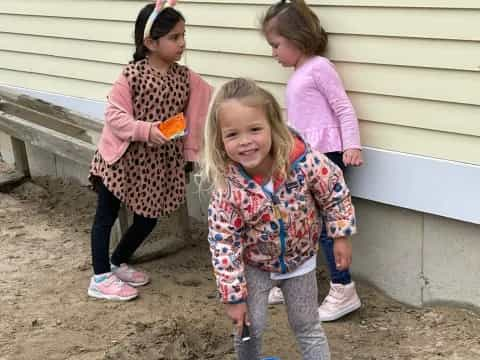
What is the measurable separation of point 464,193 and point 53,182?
163 inches

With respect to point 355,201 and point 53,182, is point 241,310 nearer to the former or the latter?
point 355,201

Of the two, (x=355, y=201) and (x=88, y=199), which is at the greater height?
(x=355, y=201)

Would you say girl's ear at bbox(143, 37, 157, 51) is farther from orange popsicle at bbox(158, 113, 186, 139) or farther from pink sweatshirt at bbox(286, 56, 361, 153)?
pink sweatshirt at bbox(286, 56, 361, 153)

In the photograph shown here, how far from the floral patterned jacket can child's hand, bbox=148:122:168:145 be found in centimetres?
128

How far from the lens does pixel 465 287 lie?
13.9 feet

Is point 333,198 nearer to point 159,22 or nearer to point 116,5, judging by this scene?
point 159,22

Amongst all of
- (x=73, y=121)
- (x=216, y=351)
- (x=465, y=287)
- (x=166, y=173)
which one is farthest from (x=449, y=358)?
(x=73, y=121)

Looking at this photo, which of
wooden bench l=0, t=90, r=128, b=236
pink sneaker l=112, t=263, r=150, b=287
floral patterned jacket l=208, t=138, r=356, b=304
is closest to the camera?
floral patterned jacket l=208, t=138, r=356, b=304

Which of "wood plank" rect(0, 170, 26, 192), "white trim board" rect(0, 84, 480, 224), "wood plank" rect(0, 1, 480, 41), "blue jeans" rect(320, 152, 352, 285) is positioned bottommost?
"wood plank" rect(0, 170, 26, 192)

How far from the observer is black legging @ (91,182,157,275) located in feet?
15.5

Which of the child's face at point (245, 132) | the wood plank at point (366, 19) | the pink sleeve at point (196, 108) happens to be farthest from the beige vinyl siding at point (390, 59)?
the child's face at point (245, 132)

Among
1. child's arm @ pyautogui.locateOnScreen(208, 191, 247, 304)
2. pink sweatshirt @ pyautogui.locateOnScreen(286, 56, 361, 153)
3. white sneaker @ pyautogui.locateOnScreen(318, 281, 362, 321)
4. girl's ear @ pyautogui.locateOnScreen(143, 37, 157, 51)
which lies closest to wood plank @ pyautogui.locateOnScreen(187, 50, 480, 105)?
pink sweatshirt @ pyautogui.locateOnScreen(286, 56, 361, 153)

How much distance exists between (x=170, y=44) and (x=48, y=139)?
1.92 meters

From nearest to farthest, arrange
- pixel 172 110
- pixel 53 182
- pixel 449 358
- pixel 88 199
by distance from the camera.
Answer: pixel 449 358
pixel 172 110
pixel 88 199
pixel 53 182
